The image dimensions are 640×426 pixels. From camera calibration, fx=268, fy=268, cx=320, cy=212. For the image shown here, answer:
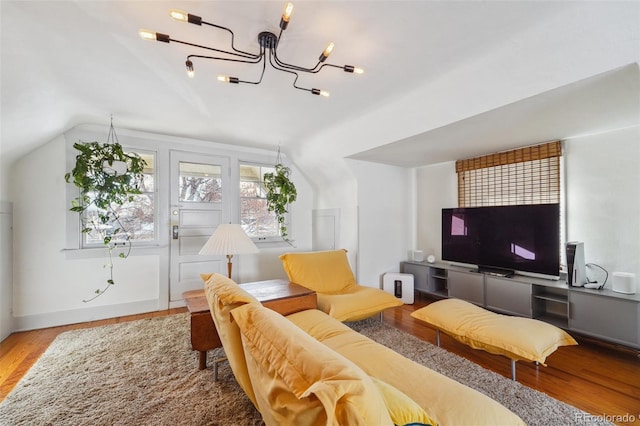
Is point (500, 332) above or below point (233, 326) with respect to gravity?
below

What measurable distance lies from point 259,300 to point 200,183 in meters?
2.35

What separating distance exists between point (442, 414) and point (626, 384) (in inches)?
74.6

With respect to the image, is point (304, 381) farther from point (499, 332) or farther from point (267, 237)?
point (267, 237)

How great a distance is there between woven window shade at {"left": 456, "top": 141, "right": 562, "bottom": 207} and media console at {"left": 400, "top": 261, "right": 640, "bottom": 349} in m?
0.95

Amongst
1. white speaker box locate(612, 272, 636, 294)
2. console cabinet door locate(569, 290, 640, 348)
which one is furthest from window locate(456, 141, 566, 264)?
console cabinet door locate(569, 290, 640, 348)

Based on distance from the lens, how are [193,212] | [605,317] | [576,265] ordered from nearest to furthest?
1. [605,317]
2. [576,265]
3. [193,212]

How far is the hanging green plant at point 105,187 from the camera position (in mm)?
2896

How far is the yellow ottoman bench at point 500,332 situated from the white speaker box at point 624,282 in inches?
33.2

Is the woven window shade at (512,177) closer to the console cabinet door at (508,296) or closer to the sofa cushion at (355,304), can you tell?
the console cabinet door at (508,296)

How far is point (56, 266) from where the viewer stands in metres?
3.03

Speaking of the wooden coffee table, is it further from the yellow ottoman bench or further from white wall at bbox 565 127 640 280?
white wall at bbox 565 127 640 280

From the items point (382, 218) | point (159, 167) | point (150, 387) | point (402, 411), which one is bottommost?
point (150, 387)

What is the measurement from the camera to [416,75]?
86.9 inches

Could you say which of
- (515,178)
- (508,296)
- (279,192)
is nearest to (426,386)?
(508,296)
